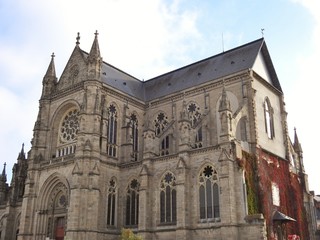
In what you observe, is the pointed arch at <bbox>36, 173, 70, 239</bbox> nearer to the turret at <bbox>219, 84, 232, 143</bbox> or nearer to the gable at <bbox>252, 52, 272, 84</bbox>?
the turret at <bbox>219, 84, 232, 143</bbox>

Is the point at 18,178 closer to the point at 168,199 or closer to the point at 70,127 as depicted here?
the point at 70,127

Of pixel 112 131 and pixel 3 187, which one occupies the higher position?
pixel 112 131

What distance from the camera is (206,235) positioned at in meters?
30.7

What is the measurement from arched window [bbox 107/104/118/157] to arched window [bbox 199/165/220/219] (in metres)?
11.1

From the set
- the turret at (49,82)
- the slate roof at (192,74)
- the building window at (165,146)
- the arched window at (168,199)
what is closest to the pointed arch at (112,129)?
the slate roof at (192,74)

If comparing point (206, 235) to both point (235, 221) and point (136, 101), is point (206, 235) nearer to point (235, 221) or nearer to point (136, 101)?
point (235, 221)

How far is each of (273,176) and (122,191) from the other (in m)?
14.4

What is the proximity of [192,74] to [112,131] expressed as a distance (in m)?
12.0

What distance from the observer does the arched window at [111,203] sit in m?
36.9

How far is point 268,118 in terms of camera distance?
40.1 meters

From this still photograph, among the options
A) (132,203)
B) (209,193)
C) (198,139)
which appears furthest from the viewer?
(198,139)

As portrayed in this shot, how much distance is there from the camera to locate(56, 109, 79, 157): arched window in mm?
40344

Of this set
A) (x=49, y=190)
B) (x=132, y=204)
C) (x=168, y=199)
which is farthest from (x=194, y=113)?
(x=49, y=190)

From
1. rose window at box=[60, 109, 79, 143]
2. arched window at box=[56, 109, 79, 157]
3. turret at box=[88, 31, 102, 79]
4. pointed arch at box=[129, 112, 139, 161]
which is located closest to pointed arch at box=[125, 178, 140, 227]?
pointed arch at box=[129, 112, 139, 161]
